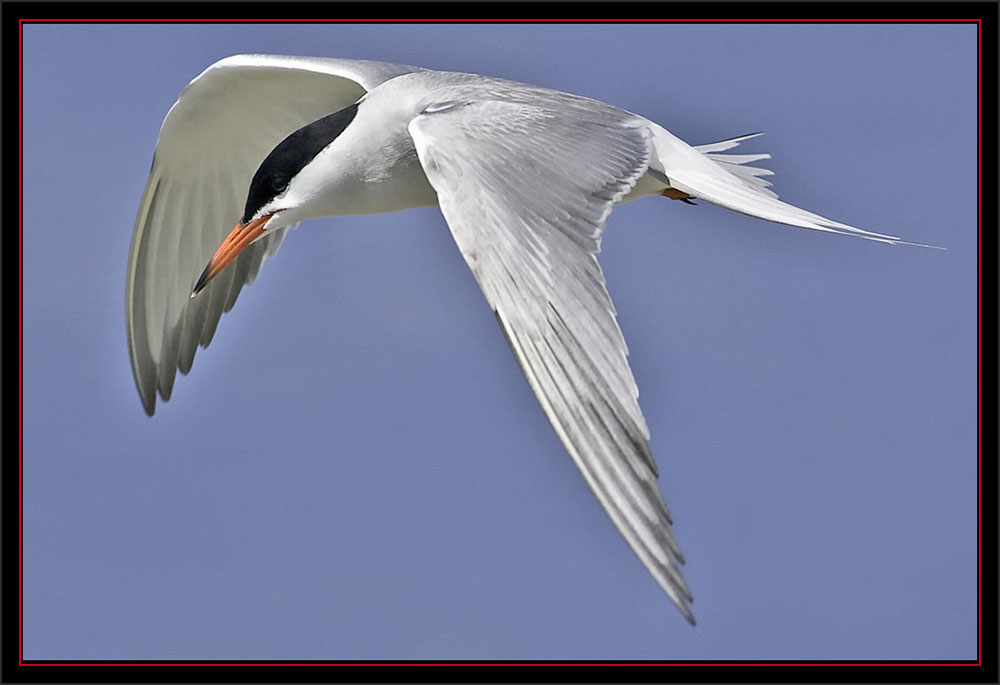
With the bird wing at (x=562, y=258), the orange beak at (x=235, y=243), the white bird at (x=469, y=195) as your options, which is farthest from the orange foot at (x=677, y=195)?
the orange beak at (x=235, y=243)

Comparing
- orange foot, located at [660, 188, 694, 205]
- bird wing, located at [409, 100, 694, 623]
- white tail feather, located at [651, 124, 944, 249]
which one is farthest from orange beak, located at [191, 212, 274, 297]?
orange foot, located at [660, 188, 694, 205]

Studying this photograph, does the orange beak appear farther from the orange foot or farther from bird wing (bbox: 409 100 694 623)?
the orange foot

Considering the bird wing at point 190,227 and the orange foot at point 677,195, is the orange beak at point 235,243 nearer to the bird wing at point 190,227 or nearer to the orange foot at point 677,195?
the bird wing at point 190,227

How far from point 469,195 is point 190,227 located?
3.11 metres

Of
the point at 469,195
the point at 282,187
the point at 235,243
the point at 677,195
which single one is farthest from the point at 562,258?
the point at 677,195

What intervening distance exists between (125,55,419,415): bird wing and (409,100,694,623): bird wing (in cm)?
210

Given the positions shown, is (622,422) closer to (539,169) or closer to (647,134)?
(539,169)

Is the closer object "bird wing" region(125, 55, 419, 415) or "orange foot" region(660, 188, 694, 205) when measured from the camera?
"orange foot" region(660, 188, 694, 205)

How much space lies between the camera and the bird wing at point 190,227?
22.2 ft

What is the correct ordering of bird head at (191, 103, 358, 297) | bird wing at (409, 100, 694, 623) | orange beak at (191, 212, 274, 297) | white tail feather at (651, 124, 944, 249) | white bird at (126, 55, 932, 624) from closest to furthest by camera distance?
bird wing at (409, 100, 694, 623)
white bird at (126, 55, 932, 624)
white tail feather at (651, 124, 944, 249)
bird head at (191, 103, 358, 297)
orange beak at (191, 212, 274, 297)

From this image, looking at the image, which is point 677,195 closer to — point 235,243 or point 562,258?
point 235,243

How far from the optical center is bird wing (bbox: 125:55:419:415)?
266 inches

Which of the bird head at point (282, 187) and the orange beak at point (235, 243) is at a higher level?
the bird head at point (282, 187)

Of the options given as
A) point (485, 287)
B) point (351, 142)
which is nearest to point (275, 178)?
point (351, 142)
